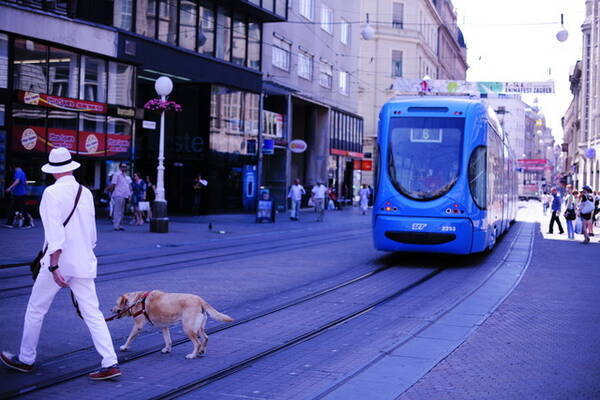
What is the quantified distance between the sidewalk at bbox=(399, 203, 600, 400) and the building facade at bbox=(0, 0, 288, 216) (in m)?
16.1

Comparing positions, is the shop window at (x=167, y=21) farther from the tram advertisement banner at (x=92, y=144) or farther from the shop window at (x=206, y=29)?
the tram advertisement banner at (x=92, y=144)

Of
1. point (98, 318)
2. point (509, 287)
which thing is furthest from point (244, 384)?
point (509, 287)

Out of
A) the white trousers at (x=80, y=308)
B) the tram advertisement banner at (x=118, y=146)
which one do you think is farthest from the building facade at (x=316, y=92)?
the white trousers at (x=80, y=308)

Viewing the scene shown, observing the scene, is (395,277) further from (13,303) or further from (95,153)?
(95,153)

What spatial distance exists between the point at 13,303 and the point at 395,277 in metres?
6.62

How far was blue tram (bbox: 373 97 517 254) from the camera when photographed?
14.1m

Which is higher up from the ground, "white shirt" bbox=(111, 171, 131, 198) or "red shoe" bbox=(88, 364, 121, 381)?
"white shirt" bbox=(111, 171, 131, 198)

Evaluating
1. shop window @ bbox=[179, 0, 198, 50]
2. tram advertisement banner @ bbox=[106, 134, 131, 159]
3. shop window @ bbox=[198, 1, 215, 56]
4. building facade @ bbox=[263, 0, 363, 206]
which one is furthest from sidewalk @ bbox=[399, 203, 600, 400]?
building facade @ bbox=[263, 0, 363, 206]

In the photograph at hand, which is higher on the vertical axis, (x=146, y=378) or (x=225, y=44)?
(x=225, y=44)

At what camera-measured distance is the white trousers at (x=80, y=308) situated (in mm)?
5836

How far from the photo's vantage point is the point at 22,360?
5.97 metres

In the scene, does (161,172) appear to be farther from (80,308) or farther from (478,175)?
(80,308)

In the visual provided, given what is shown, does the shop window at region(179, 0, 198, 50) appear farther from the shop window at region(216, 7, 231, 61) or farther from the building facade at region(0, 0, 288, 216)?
the shop window at region(216, 7, 231, 61)

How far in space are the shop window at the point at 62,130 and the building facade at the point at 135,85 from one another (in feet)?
0.12
